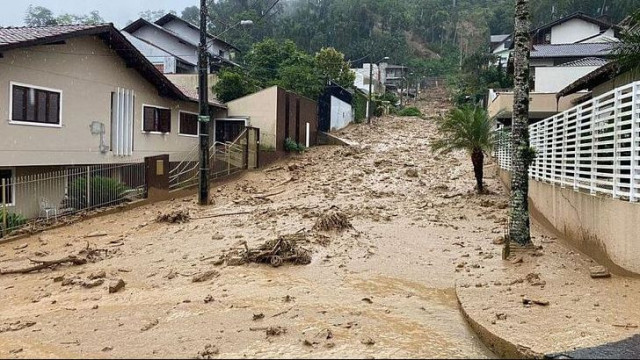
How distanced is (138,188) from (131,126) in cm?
376

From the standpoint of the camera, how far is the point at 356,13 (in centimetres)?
9519

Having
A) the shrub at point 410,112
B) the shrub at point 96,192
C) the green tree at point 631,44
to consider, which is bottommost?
the shrub at point 96,192

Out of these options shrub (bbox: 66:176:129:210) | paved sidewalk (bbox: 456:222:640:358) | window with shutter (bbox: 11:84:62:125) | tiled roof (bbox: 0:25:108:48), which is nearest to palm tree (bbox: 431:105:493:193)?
paved sidewalk (bbox: 456:222:640:358)

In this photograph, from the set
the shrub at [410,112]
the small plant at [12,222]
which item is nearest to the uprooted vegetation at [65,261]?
the small plant at [12,222]

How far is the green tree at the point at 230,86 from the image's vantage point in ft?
99.2

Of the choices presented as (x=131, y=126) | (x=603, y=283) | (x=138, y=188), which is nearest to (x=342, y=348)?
(x=603, y=283)

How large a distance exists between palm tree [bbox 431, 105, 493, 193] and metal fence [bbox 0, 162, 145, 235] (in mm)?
11640

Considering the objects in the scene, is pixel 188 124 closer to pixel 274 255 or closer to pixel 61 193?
pixel 61 193

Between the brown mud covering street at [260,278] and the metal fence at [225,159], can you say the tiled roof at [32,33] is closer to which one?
the brown mud covering street at [260,278]

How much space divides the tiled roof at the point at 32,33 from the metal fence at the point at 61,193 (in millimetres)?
4211

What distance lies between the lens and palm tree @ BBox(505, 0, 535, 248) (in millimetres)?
9219

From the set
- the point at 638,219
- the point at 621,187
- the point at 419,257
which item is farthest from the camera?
the point at 419,257

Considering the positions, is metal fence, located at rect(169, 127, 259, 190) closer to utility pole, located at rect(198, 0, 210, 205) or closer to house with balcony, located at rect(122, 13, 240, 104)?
utility pole, located at rect(198, 0, 210, 205)

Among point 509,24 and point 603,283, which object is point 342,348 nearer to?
point 603,283
